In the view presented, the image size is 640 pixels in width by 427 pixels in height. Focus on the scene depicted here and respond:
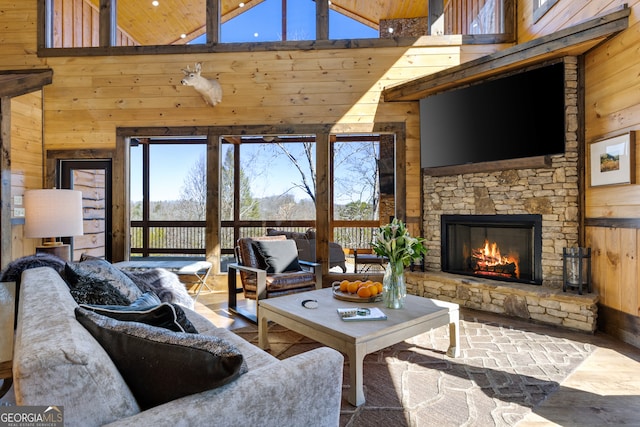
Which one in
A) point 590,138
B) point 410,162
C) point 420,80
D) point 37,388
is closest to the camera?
point 37,388

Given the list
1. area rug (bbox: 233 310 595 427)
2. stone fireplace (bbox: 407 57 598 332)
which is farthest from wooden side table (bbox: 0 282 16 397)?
stone fireplace (bbox: 407 57 598 332)

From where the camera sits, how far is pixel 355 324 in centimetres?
241

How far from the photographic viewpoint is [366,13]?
5.25m

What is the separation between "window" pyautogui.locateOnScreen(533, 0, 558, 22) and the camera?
4.28 meters

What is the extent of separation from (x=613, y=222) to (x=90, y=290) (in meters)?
4.10

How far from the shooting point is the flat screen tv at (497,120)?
12.6 feet

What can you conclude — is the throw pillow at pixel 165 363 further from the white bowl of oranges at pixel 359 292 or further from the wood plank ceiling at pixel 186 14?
Result: the wood plank ceiling at pixel 186 14

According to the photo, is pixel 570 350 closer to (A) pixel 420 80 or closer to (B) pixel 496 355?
(B) pixel 496 355

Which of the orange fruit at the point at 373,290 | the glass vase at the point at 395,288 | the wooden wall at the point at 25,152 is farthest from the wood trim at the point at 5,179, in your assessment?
the glass vase at the point at 395,288

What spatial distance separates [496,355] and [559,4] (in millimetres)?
3791

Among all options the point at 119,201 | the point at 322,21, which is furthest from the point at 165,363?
the point at 322,21

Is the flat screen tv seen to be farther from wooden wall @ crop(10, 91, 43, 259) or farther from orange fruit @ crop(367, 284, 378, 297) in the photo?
wooden wall @ crop(10, 91, 43, 259)

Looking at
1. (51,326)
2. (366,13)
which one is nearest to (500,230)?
(366,13)

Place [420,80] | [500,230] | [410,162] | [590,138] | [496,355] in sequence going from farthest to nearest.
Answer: [410,162] < [420,80] < [500,230] < [590,138] < [496,355]
